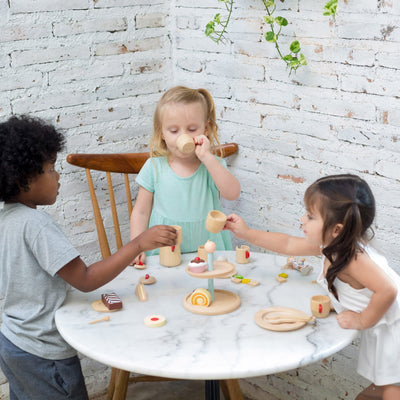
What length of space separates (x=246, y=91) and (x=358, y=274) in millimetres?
948

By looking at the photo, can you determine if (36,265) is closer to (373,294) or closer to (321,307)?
(321,307)

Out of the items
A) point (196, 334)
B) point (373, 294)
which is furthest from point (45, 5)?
point (373, 294)

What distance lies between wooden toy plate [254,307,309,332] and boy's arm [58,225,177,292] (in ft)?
1.01

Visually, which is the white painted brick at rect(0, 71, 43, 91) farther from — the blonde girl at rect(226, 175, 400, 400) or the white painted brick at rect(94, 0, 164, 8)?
the blonde girl at rect(226, 175, 400, 400)

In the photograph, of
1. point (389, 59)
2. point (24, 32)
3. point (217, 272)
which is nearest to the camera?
point (217, 272)

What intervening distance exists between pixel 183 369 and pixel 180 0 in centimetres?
152

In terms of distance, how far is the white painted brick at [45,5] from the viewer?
6.31ft

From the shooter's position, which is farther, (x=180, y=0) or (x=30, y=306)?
(x=180, y=0)

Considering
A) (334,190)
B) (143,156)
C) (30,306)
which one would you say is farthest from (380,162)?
(30,306)

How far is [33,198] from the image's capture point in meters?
1.54

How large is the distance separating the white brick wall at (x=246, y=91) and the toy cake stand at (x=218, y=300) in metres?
0.60

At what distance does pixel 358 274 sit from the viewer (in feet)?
4.55

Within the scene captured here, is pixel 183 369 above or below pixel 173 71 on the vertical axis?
below

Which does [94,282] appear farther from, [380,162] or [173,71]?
[173,71]
